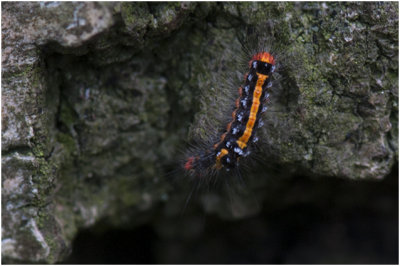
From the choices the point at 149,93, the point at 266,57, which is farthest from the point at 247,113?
the point at 149,93

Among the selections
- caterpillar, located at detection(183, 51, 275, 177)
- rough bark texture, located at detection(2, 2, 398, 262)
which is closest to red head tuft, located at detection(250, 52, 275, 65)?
caterpillar, located at detection(183, 51, 275, 177)

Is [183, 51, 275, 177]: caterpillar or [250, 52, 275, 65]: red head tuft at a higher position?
[250, 52, 275, 65]: red head tuft

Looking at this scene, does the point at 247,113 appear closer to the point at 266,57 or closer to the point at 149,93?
the point at 266,57

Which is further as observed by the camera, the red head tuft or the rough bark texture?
the red head tuft

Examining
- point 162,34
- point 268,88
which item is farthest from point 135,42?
point 268,88

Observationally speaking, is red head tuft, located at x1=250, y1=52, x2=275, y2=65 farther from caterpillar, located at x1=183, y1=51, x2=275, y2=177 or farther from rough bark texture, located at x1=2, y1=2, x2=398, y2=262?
rough bark texture, located at x1=2, y1=2, x2=398, y2=262

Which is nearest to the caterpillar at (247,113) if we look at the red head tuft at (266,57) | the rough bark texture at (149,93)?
the red head tuft at (266,57)
